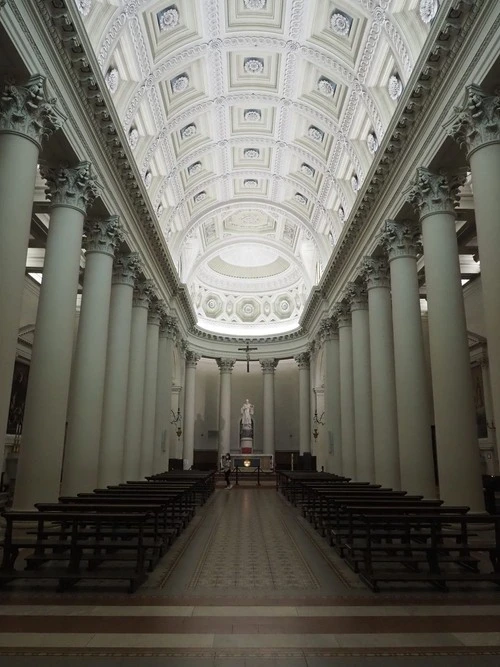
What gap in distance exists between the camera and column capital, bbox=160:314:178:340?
24531mm

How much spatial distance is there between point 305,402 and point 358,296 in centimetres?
1554

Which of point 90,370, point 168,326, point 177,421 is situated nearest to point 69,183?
point 90,370

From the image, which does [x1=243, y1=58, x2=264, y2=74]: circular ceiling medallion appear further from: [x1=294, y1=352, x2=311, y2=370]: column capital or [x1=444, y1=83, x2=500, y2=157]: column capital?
[x1=294, y1=352, x2=311, y2=370]: column capital

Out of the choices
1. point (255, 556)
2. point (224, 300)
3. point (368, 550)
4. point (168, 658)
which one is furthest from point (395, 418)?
point (224, 300)

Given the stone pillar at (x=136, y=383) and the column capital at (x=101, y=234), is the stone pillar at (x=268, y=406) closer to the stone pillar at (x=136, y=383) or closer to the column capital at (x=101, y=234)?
the stone pillar at (x=136, y=383)

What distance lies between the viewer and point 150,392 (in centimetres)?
2106

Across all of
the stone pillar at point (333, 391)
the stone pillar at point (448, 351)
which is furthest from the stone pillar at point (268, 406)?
the stone pillar at point (448, 351)

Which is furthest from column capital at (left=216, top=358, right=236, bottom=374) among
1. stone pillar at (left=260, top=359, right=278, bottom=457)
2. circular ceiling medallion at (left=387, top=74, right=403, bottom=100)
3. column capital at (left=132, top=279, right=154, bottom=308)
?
circular ceiling medallion at (left=387, top=74, right=403, bottom=100)

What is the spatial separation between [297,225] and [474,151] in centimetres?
2060

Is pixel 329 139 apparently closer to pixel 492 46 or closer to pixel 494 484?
pixel 492 46

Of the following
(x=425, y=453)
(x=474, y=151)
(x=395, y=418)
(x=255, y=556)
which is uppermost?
(x=474, y=151)

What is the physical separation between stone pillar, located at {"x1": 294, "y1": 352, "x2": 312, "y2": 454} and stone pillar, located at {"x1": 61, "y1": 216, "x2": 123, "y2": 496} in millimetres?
21550

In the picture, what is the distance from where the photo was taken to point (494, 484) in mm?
13336

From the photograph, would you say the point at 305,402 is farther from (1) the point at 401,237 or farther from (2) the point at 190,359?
(1) the point at 401,237
